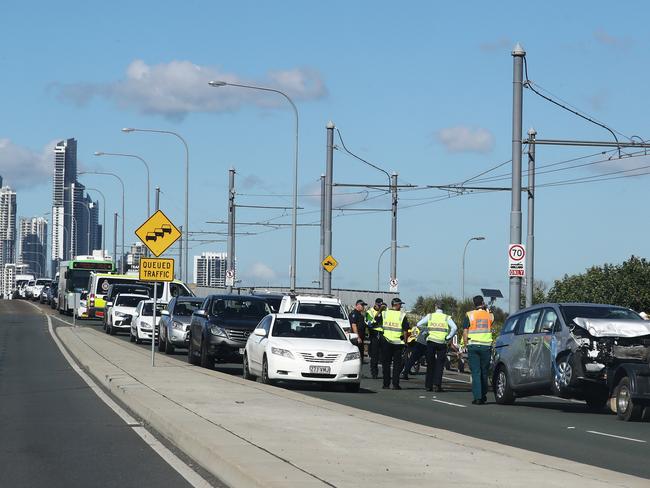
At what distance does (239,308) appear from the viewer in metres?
30.7

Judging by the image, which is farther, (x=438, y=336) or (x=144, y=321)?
(x=144, y=321)

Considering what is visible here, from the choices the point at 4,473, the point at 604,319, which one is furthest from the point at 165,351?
the point at 4,473

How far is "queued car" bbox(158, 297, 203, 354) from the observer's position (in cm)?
3669

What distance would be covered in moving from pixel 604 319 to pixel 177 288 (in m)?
35.9

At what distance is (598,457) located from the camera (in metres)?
13.8

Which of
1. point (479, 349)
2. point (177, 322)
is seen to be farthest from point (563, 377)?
point (177, 322)

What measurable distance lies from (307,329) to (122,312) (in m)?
26.7

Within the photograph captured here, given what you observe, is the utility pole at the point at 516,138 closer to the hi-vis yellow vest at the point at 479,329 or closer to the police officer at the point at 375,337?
the police officer at the point at 375,337

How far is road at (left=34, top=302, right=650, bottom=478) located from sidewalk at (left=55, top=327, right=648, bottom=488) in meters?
1.11

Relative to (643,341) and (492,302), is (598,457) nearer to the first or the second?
(643,341)

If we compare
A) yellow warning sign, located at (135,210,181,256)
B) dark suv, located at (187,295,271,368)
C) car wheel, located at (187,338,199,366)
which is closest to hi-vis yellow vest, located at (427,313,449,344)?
dark suv, located at (187,295,271,368)

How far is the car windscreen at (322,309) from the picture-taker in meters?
32.2

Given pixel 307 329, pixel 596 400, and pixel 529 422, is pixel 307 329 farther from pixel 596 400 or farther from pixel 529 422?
pixel 529 422

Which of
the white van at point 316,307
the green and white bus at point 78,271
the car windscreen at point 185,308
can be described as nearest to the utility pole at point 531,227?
the white van at point 316,307
